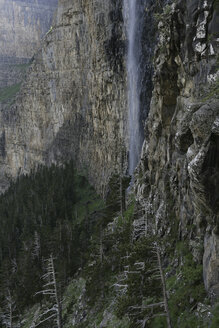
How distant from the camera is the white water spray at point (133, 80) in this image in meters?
47.8

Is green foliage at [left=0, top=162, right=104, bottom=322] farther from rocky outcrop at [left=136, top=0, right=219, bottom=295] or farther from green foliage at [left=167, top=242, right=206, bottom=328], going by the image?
green foliage at [left=167, top=242, right=206, bottom=328]

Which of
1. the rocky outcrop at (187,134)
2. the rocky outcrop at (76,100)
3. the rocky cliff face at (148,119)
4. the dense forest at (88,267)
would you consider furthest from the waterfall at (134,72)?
the rocky outcrop at (187,134)

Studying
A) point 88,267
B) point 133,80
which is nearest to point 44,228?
point 88,267

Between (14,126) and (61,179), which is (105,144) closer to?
(61,179)

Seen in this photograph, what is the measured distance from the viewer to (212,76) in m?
14.7

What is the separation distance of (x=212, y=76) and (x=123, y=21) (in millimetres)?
41268

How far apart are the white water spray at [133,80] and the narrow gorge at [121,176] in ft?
1.03

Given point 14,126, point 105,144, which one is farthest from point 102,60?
point 14,126

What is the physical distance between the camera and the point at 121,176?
119 feet

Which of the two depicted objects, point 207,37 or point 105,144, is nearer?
point 207,37

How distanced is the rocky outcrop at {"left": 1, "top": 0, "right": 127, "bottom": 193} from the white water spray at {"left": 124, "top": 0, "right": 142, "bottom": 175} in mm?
2580

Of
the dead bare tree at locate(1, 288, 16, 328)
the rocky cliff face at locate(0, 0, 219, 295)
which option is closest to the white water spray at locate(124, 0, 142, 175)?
the rocky cliff face at locate(0, 0, 219, 295)

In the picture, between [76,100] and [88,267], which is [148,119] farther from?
[76,100]

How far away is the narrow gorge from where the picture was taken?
1471 cm
